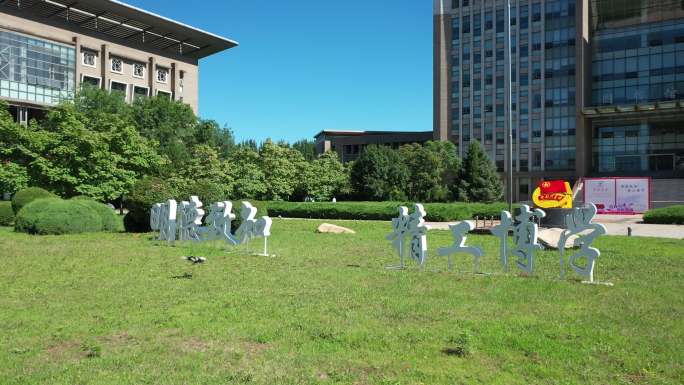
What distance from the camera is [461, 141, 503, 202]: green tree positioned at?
162 ft

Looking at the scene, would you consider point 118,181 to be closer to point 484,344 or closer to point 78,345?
point 78,345

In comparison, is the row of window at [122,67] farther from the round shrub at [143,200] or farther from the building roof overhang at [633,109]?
the building roof overhang at [633,109]

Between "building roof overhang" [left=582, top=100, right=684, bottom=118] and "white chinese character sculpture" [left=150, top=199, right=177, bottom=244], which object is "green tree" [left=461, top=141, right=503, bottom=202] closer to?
"building roof overhang" [left=582, top=100, right=684, bottom=118]

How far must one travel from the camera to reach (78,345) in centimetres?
564

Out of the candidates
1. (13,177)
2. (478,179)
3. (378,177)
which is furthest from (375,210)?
(478,179)

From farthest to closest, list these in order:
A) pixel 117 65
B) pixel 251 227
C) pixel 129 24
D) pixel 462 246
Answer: pixel 117 65 → pixel 129 24 → pixel 251 227 → pixel 462 246

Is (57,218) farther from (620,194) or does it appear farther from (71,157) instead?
(620,194)

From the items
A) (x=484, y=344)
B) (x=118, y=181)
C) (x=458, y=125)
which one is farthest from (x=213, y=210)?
(x=458, y=125)

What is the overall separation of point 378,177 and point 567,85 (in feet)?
107

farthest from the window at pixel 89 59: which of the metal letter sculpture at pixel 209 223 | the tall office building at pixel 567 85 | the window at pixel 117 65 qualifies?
the metal letter sculpture at pixel 209 223

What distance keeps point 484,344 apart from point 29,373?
169 inches

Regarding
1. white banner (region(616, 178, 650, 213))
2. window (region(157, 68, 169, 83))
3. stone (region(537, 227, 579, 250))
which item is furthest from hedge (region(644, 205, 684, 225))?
window (region(157, 68, 169, 83))

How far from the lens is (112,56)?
62.3 metres

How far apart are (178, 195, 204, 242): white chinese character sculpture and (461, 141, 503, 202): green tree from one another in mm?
36199
